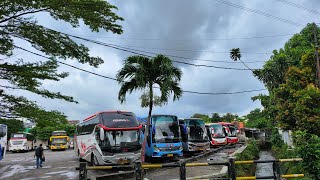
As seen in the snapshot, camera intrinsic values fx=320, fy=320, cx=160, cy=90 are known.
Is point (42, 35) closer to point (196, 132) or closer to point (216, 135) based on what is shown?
point (196, 132)

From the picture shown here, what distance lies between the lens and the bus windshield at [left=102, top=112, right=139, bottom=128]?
16.5 m

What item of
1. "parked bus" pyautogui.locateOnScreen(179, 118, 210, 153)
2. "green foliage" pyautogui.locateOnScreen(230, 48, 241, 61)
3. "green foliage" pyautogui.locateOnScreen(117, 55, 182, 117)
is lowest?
"parked bus" pyautogui.locateOnScreen(179, 118, 210, 153)

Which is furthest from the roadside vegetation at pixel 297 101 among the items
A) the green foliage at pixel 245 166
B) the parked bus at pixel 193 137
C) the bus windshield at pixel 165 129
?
the bus windshield at pixel 165 129

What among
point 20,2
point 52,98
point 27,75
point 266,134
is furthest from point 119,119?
point 266,134

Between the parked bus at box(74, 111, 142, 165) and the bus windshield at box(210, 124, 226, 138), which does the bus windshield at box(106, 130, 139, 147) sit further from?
the bus windshield at box(210, 124, 226, 138)

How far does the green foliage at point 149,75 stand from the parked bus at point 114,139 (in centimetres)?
120

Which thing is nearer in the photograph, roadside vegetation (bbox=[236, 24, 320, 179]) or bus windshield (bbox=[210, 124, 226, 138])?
roadside vegetation (bbox=[236, 24, 320, 179])

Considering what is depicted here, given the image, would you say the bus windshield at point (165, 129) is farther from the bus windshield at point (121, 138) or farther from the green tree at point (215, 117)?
the green tree at point (215, 117)

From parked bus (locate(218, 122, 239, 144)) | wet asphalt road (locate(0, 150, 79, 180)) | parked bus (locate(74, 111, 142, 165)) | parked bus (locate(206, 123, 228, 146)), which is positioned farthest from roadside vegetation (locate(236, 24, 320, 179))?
wet asphalt road (locate(0, 150, 79, 180))

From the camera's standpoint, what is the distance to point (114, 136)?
1620 centimetres

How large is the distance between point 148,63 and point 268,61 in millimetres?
27626

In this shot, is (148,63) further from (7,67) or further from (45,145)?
(45,145)

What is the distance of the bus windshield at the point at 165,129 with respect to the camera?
766 inches

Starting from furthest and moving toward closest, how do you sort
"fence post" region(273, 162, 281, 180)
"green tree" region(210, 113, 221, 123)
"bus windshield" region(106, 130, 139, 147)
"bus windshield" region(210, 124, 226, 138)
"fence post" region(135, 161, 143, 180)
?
1. "green tree" region(210, 113, 221, 123)
2. "bus windshield" region(210, 124, 226, 138)
3. "bus windshield" region(106, 130, 139, 147)
4. "fence post" region(273, 162, 281, 180)
5. "fence post" region(135, 161, 143, 180)
